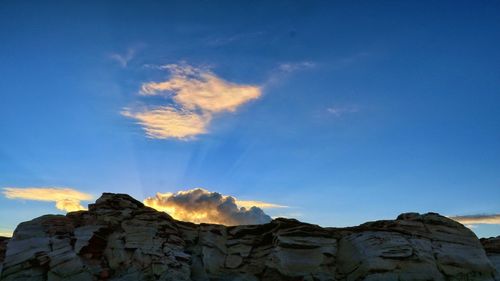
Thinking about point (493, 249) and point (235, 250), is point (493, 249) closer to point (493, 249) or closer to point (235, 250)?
point (493, 249)

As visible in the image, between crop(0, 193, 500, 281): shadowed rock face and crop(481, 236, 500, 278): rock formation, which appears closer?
crop(0, 193, 500, 281): shadowed rock face

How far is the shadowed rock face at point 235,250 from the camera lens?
43.4m

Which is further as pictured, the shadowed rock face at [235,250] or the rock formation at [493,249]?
the rock formation at [493,249]

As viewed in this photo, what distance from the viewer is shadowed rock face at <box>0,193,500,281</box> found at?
43438 mm

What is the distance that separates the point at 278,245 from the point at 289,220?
443 centimetres

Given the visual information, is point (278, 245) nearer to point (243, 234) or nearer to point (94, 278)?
point (243, 234)

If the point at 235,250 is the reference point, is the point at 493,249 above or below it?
above

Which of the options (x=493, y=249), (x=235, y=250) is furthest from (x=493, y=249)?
(x=235, y=250)

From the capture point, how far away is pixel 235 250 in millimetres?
51344

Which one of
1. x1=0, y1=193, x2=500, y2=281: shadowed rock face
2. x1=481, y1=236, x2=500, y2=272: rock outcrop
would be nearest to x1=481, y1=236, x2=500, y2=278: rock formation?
x1=481, y1=236, x2=500, y2=272: rock outcrop

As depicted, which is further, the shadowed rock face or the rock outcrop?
the rock outcrop

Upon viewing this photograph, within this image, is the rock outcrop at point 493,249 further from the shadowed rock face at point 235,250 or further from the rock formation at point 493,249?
the shadowed rock face at point 235,250

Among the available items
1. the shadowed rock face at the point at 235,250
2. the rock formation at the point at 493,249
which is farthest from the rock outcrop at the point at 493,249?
the shadowed rock face at the point at 235,250

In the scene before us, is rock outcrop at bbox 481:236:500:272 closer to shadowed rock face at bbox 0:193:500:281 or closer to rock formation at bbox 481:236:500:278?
rock formation at bbox 481:236:500:278
